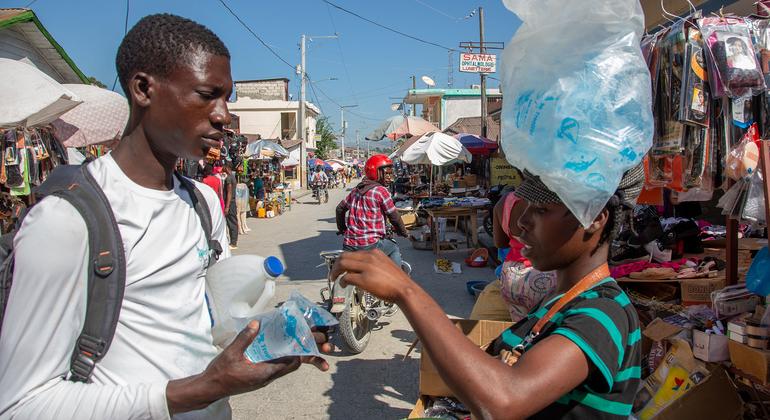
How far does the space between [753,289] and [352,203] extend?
4.07 meters

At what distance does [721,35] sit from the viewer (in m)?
3.39

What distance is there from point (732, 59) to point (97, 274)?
3.91m

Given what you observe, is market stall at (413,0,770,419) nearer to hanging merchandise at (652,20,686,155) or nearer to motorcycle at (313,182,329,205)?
hanging merchandise at (652,20,686,155)

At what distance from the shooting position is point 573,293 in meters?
1.42

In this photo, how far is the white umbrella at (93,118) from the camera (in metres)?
6.23

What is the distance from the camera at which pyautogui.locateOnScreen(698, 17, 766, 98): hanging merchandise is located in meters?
3.29

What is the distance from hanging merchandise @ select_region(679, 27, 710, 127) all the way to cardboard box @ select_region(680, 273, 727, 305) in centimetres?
145

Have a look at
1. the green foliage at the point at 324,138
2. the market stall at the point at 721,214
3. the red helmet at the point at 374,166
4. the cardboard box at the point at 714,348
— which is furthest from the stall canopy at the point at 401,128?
the green foliage at the point at 324,138

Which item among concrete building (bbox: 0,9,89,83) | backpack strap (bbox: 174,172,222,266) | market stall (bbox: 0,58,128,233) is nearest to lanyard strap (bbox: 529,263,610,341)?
backpack strap (bbox: 174,172,222,266)

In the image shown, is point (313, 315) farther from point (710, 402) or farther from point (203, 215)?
point (710, 402)

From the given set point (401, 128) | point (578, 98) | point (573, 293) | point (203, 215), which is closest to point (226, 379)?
point (203, 215)

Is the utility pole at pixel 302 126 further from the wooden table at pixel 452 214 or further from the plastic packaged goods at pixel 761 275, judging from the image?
the plastic packaged goods at pixel 761 275

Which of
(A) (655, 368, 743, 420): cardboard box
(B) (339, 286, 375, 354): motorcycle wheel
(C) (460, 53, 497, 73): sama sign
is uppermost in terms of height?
(C) (460, 53, 497, 73): sama sign

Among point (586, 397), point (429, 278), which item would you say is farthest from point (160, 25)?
point (429, 278)
